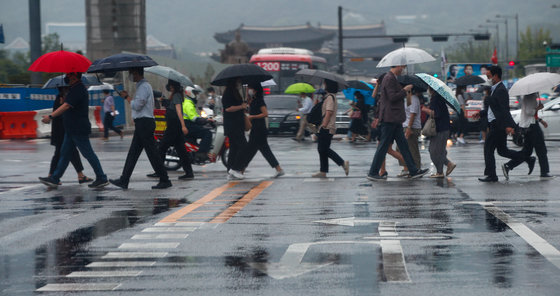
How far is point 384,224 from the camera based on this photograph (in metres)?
8.88

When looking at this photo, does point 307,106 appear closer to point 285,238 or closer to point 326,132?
point 326,132

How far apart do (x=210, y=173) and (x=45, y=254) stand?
8.49 meters

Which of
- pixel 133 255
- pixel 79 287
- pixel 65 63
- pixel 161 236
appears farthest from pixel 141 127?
pixel 79 287

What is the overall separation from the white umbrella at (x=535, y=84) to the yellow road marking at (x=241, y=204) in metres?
3.86

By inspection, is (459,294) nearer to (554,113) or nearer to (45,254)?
(45,254)

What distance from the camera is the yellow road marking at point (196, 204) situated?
954cm

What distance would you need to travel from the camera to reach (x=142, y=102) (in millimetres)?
12727

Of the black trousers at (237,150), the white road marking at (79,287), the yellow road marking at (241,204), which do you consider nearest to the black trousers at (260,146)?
the black trousers at (237,150)

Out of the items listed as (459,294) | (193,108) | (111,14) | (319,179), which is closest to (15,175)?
(193,108)

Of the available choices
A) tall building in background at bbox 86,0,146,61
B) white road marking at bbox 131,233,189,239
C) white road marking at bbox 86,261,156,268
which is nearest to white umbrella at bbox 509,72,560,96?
white road marking at bbox 131,233,189,239

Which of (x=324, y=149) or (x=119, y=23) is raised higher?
(x=119, y=23)

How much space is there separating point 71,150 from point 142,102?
1.37 metres

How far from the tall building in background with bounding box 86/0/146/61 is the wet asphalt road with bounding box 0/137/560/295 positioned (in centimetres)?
2883

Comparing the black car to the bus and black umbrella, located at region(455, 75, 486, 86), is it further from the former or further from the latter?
black umbrella, located at region(455, 75, 486, 86)
